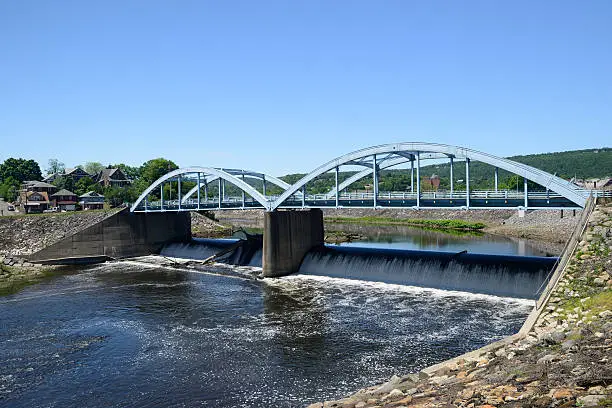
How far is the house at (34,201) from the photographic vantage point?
273ft

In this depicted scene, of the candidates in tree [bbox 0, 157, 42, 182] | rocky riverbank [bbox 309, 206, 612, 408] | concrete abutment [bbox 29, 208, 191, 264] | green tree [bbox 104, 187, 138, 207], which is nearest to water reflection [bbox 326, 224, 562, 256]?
concrete abutment [bbox 29, 208, 191, 264]

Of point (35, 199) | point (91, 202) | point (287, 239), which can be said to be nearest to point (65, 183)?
point (35, 199)

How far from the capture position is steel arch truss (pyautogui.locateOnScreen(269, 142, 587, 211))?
26500mm

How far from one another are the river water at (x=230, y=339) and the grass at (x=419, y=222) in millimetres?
45427

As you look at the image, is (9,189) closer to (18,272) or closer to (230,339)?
(18,272)

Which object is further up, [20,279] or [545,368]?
[545,368]

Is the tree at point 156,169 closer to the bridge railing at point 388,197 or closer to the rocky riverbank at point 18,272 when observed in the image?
the bridge railing at point 388,197

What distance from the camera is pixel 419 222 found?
84688mm

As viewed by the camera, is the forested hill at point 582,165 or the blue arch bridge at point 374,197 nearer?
the blue arch bridge at point 374,197

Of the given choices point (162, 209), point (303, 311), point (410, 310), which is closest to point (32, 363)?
point (303, 311)

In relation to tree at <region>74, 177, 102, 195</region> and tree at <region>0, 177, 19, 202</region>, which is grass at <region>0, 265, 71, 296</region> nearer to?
tree at <region>74, 177, 102, 195</region>

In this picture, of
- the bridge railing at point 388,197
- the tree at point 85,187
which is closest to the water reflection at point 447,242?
the bridge railing at point 388,197

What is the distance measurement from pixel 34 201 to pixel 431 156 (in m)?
75.5

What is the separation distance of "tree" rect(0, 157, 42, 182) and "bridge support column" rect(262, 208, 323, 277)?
103357 mm
